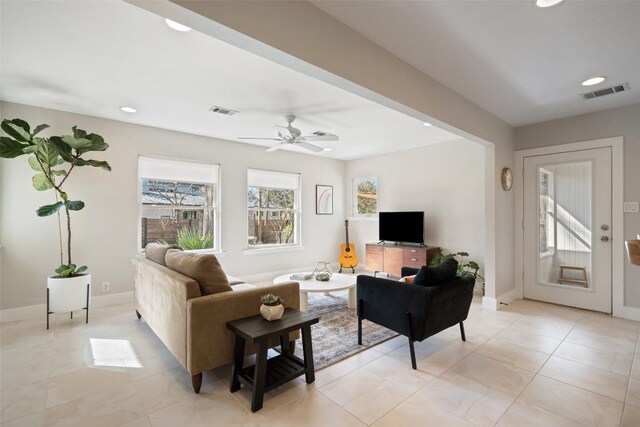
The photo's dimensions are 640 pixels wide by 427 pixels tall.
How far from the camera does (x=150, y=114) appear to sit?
3.77 metres

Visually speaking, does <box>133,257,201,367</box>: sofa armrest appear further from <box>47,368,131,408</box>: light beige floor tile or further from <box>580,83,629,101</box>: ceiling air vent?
<box>580,83,629,101</box>: ceiling air vent

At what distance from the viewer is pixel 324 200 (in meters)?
6.45

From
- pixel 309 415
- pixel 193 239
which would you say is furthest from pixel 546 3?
pixel 193 239

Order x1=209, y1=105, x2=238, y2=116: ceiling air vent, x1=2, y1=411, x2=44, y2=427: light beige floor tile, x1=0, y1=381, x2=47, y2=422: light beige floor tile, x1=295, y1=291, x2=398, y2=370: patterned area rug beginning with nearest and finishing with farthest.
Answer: x1=2, y1=411, x2=44, y2=427: light beige floor tile < x1=0, y1=381, x2=47, y2=422: light beige floor tile < x1=295, y1=291, x2=398, y2=370: patterned area rug < x1=209, y1=105, x2=238, y2=116: ceiling air vent

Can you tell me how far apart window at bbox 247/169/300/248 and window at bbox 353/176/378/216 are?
1.45m

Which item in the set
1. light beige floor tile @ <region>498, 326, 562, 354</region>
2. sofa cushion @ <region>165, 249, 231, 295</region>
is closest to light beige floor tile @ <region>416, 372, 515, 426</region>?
light beige floor tile @ <region>498, 326, 562, 354</region>

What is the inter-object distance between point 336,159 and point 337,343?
458cm

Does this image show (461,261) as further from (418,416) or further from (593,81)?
(418,416)

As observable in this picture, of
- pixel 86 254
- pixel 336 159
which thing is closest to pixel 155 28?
pixel 86 254

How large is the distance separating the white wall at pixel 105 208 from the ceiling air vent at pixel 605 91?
446 centimetres

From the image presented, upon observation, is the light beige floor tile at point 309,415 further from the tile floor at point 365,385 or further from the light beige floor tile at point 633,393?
the light beige floor tile at point 633,393

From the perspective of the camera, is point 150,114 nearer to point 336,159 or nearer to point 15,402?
point 15,402

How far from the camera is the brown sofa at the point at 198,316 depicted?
1963mm

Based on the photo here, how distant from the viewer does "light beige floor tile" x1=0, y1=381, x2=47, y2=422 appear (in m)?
1.80
